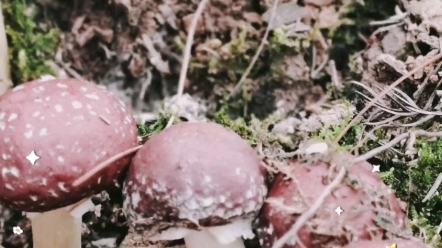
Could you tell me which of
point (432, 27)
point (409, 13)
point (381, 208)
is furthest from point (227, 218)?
point (409, 13)

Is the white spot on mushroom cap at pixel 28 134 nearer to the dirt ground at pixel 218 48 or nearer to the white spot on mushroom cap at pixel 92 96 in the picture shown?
the white spot on mushroom cap at pixel 92 96

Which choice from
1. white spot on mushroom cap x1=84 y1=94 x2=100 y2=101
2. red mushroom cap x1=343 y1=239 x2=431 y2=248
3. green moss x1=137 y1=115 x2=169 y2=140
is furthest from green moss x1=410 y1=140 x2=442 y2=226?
white spot on mushroom cap x1=84 y1=94 x2=100 y2=101

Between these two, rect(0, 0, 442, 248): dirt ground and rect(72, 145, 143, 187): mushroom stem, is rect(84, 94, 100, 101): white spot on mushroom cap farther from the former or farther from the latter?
rect(0, 0, 442, 248): dirt ground

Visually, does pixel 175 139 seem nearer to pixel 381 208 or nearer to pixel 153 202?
pixel 153 202

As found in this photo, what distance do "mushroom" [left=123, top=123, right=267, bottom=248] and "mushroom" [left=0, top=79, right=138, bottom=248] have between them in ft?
0.32

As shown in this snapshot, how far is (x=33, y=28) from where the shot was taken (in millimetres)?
2492

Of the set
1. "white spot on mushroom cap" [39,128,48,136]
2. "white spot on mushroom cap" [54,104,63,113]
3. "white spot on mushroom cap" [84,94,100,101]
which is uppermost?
"white spot on mushroom cap" [54,104,63,113]

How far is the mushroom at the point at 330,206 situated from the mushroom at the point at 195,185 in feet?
0.20

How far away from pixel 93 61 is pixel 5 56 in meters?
0.43

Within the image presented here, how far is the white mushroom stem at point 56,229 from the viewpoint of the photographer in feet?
5.43

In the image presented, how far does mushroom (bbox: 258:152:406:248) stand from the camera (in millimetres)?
1350

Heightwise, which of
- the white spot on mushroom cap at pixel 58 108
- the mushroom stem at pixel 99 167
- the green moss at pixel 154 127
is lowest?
the green moss at pixel 154 127

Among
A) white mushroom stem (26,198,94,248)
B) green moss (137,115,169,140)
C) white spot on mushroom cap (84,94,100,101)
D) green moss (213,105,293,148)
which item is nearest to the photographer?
white spot on mushroom cap (84,94,100,101)
